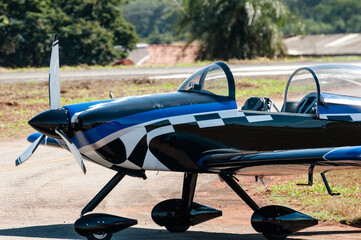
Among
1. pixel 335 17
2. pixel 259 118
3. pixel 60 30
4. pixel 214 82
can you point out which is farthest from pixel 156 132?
pixel 335 17

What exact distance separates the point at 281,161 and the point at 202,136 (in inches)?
48.1

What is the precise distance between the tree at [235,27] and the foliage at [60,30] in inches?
264

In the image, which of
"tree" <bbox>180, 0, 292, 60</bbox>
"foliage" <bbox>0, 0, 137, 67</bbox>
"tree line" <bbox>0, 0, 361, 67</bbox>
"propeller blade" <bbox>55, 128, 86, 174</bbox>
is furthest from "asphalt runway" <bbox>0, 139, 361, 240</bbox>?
"tree" <bbox>180, 0, 292, 60</bbox>

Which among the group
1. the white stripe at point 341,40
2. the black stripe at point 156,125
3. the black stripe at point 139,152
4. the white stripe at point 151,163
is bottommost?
the white stripe at point 341,40

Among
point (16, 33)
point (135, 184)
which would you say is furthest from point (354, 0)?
point (135, 184)

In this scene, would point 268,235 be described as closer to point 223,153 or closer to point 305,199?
point 223,153

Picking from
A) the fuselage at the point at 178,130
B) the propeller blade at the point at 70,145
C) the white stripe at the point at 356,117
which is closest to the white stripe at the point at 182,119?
the fuselage at the point at 178,130

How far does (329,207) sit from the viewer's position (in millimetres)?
9945

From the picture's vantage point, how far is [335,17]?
13025cm

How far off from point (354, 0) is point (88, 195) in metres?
129

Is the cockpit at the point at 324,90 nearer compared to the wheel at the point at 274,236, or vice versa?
the wheel at the point at 274,236

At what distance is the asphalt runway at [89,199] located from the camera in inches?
344

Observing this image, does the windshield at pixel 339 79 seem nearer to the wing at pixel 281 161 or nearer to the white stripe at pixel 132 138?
the wing at pixel 281 161

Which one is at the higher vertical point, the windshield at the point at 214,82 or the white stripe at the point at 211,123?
the windshield at the point at 214,82
